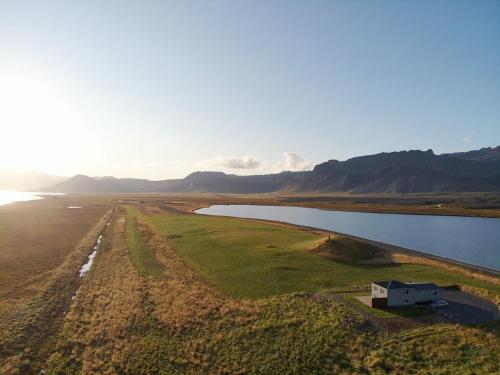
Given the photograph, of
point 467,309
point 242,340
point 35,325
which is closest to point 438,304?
point 467,309

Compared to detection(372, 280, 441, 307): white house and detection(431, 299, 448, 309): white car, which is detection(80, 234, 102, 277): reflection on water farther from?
detection(431, 299, 448, 309): white car

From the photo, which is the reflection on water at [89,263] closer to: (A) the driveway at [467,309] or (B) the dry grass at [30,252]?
(B) the dry grass at [30,252]

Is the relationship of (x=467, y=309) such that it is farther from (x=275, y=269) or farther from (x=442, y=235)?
(x=442, y=235)

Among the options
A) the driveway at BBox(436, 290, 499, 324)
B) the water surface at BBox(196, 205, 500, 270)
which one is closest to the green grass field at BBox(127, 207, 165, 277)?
the driveway at BBox(436, 290, 499, 324)

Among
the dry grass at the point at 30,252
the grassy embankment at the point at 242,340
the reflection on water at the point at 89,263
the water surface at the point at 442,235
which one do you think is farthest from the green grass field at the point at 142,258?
the water surface at the point at 442,235

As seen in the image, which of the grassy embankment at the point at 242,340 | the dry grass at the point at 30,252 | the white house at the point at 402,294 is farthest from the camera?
the dry grass at the point at 30,252

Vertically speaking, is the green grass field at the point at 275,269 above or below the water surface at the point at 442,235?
above
